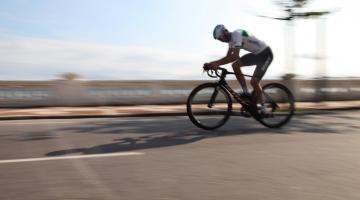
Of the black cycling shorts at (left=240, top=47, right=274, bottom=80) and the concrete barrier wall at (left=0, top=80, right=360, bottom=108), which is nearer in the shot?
the black cycling shorts at (left=240, top=47, right=274, bottom=80)

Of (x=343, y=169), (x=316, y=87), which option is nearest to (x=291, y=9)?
(x=316, y=87)

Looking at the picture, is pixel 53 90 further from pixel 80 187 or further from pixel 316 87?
pixel 80 187

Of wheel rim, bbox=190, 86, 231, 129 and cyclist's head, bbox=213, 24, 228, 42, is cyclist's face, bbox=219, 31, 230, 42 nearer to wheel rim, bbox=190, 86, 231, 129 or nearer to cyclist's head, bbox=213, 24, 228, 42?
cyclist's head, bbox=213, 24, 228, 42

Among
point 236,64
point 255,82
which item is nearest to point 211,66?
point 236,64

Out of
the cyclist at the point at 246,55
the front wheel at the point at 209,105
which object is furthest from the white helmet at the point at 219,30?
the front wheel at the point at 209,105

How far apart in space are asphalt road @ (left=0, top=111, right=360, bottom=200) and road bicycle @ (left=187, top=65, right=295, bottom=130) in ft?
0.80

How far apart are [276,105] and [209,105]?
138 centimetres

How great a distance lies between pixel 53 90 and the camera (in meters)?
17.5

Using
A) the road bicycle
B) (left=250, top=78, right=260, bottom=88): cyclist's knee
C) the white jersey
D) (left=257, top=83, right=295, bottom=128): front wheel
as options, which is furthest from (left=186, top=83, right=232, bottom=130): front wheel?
the white jersey

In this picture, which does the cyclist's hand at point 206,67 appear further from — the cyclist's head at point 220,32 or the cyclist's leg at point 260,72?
the cyclist's leg at point 260,72

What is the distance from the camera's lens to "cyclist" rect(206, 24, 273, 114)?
9727 millimetres

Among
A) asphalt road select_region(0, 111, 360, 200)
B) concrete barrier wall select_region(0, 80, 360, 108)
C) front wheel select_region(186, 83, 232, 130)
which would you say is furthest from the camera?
concrete barrier wall select_region(0, 80, 360, 108)

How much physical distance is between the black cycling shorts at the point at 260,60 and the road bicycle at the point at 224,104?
1.16 feet

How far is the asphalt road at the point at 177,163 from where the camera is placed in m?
5.41
